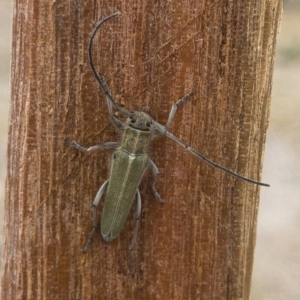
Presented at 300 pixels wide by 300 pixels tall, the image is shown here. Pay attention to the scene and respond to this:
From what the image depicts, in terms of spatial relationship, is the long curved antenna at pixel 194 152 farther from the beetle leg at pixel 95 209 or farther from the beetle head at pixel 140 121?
the beetle leg at pixel 95 209

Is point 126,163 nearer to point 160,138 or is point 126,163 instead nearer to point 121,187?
point 121,187

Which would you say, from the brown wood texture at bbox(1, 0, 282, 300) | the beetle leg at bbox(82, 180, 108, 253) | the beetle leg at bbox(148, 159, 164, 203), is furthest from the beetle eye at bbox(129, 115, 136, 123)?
the beetle leg at bbox(82, 180, 108, 253)

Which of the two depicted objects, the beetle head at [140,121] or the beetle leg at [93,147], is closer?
the beetle leg at [93,147]

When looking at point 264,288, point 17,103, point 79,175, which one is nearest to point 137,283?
point 79,175

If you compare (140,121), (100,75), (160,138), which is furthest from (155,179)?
(100,75)

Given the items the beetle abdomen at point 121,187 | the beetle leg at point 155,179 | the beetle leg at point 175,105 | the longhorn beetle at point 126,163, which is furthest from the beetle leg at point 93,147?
the beetle leg at point 175,105

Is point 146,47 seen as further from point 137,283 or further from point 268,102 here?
point 137,283
